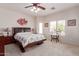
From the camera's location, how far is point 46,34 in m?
2.09

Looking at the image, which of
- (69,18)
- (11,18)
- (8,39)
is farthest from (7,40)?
(69,18)

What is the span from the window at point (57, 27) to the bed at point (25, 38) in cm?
27

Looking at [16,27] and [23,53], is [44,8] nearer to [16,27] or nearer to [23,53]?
[16,27]

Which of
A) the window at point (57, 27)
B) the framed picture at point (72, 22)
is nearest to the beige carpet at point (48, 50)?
the window at point (57, 27)

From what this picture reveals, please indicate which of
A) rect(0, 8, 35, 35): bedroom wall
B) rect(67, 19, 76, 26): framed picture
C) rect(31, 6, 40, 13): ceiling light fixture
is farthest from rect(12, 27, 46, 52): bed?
rect(67, 19, 76, 26): framed picture

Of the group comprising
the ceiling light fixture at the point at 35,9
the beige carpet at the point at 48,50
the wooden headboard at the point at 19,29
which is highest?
the ceiling light fixture at the point at 35,9

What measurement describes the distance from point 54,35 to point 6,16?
3.31 ft

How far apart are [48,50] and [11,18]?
3.07ft

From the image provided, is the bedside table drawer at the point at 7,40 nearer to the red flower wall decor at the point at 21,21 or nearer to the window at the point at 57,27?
the red flower wall decor at the point at 21,21

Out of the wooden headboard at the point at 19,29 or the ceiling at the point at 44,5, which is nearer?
the ceiling at the point at 44,5

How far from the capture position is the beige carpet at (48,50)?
1899 millimetres

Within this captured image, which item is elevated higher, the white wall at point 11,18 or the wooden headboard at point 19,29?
the white wall at point 11,18

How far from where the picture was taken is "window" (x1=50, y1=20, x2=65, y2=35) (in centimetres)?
203

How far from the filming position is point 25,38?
204cm
